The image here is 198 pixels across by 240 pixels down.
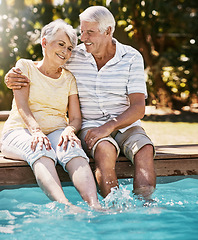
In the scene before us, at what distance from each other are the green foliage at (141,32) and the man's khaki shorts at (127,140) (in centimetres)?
522

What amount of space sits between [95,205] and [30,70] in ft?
3.83

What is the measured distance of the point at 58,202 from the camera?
8.48 feet

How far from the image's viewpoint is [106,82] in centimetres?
320

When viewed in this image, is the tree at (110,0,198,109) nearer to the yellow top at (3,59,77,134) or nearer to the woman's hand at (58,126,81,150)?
the yellow top at (3,59,77,134)

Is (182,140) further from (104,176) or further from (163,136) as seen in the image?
(104,176)

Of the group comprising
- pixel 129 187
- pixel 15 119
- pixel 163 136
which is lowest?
pixel 163 136

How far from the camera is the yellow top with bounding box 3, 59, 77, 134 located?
122 inches

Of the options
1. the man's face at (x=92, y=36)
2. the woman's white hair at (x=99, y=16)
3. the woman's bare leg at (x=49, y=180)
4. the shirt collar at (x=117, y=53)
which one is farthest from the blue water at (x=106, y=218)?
the woman's white hair at (x=99, y=16)

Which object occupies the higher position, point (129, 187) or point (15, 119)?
point (15, 119)

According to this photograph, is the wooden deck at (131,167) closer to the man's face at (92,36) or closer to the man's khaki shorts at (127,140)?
the man's khaki shorts at (127,140)

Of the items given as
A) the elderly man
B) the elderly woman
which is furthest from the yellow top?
the elderly man

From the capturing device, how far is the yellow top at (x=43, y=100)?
10.2 ft

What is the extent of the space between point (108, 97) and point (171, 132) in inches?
154

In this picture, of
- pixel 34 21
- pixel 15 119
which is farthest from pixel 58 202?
pixel 34 21
